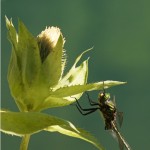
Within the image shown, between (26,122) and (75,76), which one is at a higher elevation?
(75,76)

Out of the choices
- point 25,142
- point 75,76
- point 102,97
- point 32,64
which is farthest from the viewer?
point 102,97

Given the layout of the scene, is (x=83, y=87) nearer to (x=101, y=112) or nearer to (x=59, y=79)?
(x=59, y=79)

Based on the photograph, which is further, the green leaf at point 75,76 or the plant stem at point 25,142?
the green leaf at point 75,76

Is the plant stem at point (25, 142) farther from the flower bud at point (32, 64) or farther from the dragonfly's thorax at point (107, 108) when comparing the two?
the dragonfly's thorax at point (107, 108)

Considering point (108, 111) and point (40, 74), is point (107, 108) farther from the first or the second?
point (40, 74)

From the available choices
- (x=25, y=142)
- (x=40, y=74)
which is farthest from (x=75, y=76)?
(x=25, y=142)

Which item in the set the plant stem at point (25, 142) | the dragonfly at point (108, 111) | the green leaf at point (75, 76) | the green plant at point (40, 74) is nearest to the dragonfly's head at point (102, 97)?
the dragonfly at point (108, 111)

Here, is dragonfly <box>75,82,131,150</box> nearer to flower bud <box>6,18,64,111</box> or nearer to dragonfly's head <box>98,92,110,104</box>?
dragonfly's head <box>98,92,110,104</box>

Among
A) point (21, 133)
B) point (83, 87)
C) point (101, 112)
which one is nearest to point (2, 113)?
point (21, 133)

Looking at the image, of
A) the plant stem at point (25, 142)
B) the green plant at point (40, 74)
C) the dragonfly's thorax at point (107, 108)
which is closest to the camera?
the plant stem at point (25, 142)
